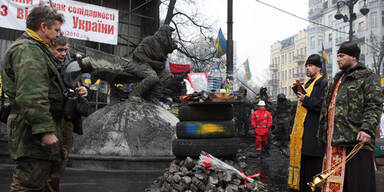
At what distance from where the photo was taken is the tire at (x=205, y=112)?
570cm

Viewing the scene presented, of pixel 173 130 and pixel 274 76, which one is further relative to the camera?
pixel 274 76

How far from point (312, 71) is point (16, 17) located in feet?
39.4

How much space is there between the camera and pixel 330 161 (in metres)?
3.78

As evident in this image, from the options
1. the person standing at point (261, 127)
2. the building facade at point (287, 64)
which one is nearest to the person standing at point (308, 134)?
the person standing at point (261, 127)

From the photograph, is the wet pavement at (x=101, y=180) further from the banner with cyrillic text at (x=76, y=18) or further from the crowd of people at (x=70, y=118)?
the banner with cyrillic text at (x=76, y=18)

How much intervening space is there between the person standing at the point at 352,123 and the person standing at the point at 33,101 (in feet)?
8.58

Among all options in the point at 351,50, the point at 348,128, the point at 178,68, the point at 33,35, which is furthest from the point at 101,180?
the point at 178,68

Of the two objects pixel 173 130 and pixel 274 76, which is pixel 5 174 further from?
pixel 274 76

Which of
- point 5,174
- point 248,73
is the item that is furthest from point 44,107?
point 248,73

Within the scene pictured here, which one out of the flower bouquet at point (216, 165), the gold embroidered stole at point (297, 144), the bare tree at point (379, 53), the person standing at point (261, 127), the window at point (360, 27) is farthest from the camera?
the window at point (360, 27)

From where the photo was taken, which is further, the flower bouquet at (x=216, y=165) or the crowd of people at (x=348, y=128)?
the flower bouquet at (x=216, y=165)

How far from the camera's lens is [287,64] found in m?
90.1

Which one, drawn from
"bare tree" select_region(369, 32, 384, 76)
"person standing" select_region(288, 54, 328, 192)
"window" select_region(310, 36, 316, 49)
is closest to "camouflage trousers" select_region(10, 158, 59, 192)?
"person standing" select_region(288, 54, 328, 192)

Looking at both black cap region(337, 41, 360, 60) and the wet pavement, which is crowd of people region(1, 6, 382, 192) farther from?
the wet pavement
